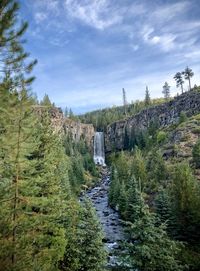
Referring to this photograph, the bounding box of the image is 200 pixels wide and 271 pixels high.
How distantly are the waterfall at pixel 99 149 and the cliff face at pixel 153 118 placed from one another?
2.76 meters

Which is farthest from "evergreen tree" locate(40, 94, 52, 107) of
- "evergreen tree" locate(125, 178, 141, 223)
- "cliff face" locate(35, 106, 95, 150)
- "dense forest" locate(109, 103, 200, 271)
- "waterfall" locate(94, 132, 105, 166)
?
"evergreen tree" locate(125, 178, 141, 223)

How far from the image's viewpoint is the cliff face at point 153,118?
382 feet

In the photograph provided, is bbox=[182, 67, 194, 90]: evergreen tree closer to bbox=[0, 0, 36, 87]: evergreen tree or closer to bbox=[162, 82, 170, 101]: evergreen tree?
bbox=[162, 82, 170, 101]: evergreen tree

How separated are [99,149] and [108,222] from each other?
10146cm

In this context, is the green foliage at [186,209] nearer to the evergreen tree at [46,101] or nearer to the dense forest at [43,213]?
the dense forest at [43,213]

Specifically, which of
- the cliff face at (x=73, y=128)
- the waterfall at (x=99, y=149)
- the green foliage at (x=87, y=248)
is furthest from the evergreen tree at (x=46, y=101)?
the green foliage at (x=87, y=248)

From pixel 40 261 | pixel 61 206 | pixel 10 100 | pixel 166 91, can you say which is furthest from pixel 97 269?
pixel 166 91

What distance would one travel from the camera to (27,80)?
1214 cm

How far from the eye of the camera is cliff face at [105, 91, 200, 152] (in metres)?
116

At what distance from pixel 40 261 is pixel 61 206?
28.3ft

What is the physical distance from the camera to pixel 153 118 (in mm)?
134875

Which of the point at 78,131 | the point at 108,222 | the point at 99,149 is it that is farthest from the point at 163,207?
the point at 78,131

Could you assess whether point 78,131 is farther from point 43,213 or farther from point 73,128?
point 43,213

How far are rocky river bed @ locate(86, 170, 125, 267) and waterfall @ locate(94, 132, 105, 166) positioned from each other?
47.0 m
